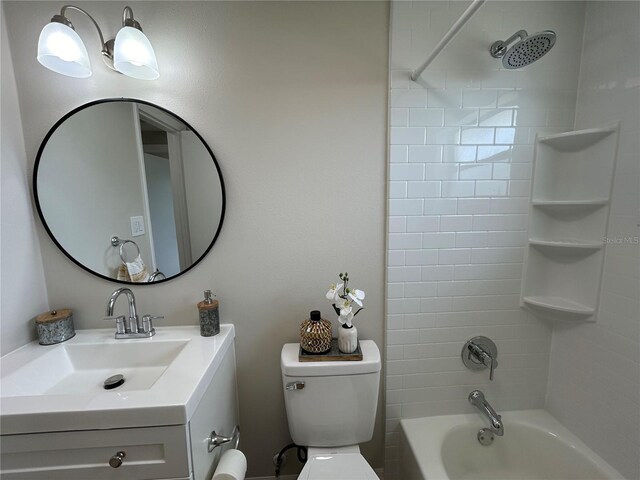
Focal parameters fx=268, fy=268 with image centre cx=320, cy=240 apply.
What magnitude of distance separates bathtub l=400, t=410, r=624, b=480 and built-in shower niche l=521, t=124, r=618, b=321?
0.56 meters

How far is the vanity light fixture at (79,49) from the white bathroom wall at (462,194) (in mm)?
975

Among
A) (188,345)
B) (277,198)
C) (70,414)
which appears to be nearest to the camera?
(70,414)

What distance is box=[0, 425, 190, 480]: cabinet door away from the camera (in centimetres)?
74

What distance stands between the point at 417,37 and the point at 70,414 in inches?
70.3

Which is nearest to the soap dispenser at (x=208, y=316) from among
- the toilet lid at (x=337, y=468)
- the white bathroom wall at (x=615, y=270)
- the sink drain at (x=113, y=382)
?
the sink drain at (x=113, y=382)

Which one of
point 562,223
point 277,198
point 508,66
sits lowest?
point 562,223

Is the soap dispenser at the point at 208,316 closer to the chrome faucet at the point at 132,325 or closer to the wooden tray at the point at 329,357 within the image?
the chrome faucet at the point at 132,325

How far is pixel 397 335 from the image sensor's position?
1.30 m

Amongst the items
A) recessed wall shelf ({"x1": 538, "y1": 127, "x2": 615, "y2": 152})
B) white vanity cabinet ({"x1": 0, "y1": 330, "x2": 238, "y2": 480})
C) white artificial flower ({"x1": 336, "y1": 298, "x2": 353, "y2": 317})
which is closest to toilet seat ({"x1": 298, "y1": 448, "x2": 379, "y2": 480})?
white vanity cabinet ({"x1": 0, "y1": 330, "x2": 238, "y2": 480})

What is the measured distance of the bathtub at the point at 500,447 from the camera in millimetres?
1229

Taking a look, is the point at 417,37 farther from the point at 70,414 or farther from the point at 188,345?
the point at 70,414

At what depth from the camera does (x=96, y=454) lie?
76 centimetres

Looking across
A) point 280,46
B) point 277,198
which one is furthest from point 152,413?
point 280,46

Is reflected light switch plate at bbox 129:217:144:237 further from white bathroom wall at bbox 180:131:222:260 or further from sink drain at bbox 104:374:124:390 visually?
sink drain at bbox 104:374:124:390
